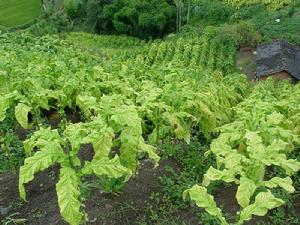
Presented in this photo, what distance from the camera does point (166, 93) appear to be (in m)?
7.78

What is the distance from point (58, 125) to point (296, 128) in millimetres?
4183

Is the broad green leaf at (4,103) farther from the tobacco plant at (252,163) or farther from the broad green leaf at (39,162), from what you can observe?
the tobacco plant at (252,163)

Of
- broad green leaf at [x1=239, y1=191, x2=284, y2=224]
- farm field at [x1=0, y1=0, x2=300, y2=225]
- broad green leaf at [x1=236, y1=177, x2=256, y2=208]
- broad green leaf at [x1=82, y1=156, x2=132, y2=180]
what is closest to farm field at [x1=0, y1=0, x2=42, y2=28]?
farm field at [x1=0, y1=0, x2=300, y2=225]

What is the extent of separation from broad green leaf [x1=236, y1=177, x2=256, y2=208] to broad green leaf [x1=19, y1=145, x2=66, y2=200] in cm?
195

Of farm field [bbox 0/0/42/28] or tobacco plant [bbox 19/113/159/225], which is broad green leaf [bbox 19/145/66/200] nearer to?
tobacco plant [bbox 19/113/159/225]

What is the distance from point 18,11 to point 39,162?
46.3 metres

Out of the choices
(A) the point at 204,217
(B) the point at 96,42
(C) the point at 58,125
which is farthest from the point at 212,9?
(A) the point at 204,217

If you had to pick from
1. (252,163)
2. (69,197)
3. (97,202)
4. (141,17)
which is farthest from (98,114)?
(141,17)

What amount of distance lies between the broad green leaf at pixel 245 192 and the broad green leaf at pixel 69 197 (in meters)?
1.66

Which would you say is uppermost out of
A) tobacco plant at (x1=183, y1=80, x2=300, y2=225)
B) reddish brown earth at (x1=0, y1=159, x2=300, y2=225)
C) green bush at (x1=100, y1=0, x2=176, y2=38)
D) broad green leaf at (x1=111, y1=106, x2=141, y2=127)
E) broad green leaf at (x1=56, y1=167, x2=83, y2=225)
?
broad green leaf at (x1=111, y1=106, x2=141, y2=127)

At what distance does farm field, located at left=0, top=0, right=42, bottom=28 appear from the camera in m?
46.9

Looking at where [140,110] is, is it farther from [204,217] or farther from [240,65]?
[240,65]

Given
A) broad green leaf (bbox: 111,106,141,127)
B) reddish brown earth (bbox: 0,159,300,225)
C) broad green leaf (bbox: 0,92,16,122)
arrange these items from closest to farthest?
broad green leaf (bbox: 111,106,141,127) → reddish brown earth (bbox: 0,159,300,225) → broad green leaf (bbox: 0,92,16,122)

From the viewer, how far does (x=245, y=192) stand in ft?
17.0
